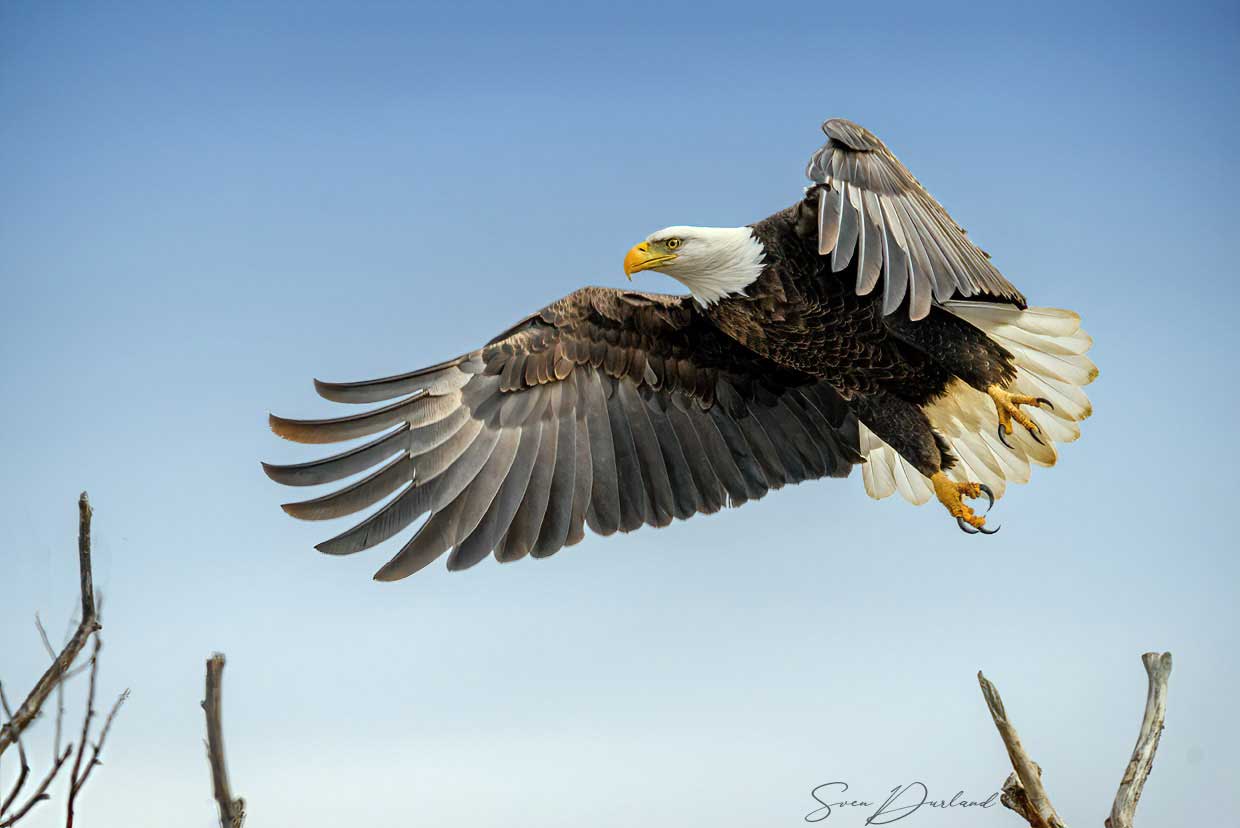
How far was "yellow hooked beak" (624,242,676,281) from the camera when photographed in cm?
466

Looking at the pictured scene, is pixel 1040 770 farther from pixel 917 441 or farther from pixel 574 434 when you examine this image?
pixel 574 434

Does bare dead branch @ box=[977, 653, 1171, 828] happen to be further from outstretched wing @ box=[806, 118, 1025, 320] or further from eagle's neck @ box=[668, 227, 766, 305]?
eagle's neck @ box=[668, 227, 766, 305]

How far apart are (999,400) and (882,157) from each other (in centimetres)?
122

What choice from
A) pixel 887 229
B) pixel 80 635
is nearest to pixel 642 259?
pixel 887 229

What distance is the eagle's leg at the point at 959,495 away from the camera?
473 cm

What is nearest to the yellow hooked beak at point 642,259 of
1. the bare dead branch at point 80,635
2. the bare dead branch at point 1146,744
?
the bare dead branch at point 1146,744

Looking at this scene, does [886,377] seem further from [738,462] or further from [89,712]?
[89,712]

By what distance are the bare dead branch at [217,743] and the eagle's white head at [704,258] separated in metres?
3.00

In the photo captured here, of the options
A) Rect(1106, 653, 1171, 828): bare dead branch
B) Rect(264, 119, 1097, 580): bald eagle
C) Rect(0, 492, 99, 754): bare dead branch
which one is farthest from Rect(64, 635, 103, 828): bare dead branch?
Rect(1106, 653, 1171, 828): bare dead branch

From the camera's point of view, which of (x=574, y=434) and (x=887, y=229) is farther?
(x=574, y=434)

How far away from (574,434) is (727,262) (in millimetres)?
1094

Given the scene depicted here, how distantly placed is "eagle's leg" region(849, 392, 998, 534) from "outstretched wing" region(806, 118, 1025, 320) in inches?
32.8

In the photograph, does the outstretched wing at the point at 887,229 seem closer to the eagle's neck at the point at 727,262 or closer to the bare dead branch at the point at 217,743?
the eagle's neck at the point at 727,262

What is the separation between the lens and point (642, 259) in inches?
185
